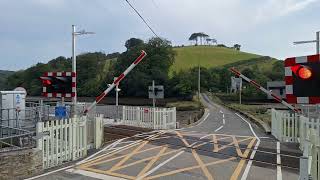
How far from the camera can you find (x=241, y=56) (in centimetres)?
14625

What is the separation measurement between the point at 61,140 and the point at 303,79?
356 inches

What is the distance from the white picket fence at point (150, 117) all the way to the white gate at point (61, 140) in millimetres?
9709

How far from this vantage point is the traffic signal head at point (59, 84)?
589 inches

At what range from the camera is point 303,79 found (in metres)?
4.48

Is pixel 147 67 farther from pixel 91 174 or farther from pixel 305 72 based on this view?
pixel 305 72

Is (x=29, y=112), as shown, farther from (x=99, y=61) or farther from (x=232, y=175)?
(x=99, y=61)

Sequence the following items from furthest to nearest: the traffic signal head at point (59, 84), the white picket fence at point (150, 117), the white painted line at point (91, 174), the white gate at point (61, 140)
→ the white picket fence at point (150, 117), the traffic signal head at point (59, 84), the white gate at point (61, 140), the white painted line at point (91, 174)

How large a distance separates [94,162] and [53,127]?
1.71m

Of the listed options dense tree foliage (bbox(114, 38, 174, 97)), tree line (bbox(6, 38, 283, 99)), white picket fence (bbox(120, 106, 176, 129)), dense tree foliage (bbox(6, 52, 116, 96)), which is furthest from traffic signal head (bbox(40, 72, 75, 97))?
dense tree foliage (bbox(6, 52, 116, 96))

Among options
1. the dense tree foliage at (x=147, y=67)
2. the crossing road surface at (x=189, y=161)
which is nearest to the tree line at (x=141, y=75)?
the dense tree foliage at (x=147, y=67)

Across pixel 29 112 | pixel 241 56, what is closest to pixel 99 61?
pixel 241 56

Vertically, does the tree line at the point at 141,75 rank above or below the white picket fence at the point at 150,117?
above

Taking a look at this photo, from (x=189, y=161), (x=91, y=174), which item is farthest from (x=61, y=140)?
(x=189, y=161)

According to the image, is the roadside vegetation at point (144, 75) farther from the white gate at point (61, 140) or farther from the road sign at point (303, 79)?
the road sign at point (303, 79)
